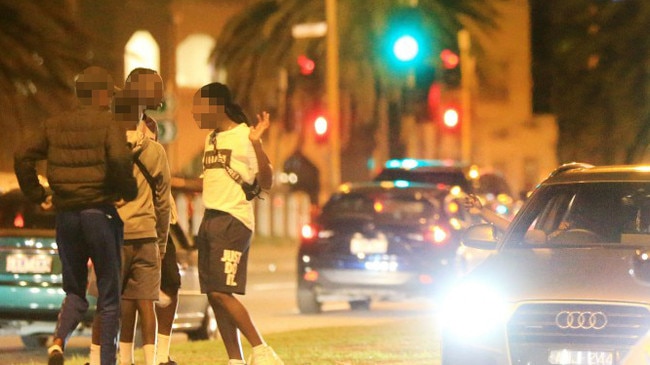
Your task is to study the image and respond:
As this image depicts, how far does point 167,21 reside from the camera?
4431 cm

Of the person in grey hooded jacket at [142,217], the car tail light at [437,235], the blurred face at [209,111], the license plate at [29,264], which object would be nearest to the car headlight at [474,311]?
the person in grey hooded jacket at [142,217]

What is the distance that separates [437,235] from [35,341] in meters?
5.34

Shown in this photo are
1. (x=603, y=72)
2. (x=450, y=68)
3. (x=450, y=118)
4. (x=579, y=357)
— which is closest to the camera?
(x=579, y=357)

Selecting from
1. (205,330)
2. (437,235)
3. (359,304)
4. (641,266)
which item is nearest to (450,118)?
(359,304)

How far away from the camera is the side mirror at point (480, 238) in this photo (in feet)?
31.6

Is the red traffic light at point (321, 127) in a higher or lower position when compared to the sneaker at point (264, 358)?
higher

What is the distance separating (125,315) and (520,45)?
2171 inches

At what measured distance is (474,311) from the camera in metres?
7.93

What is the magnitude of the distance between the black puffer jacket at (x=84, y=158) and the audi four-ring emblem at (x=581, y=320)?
8.75 ft

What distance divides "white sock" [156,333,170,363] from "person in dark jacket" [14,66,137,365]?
994 millimetres

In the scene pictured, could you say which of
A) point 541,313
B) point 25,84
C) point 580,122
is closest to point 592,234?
point 541,313

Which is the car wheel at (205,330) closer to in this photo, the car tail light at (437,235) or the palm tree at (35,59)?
the car tail light at (437,235)

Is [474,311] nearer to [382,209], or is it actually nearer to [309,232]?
[382,209]

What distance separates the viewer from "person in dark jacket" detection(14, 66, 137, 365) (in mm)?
8984
